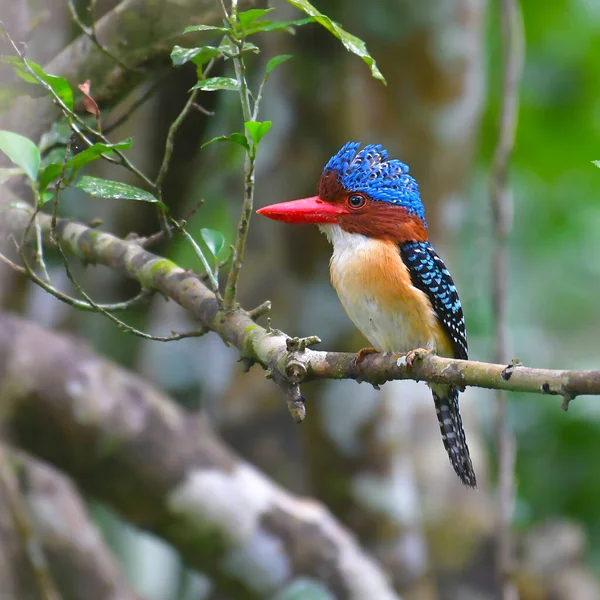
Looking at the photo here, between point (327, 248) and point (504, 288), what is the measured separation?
3.22 ft

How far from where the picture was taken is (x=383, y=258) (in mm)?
2701

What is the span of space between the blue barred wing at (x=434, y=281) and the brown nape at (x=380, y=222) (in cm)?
4

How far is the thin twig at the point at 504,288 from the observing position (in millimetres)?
3574

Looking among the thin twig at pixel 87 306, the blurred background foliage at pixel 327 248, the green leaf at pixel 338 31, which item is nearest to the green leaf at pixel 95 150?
the thin twig at pixel 87 306

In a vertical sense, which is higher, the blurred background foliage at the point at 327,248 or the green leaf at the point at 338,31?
the blurred background foliage at the point at 327,248

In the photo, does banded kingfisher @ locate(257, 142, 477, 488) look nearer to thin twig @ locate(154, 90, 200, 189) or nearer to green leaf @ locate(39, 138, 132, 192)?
thin twig @ locate(154, 90, 200, 189)

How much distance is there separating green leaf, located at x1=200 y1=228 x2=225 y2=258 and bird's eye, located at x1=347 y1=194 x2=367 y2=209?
622 millimetres

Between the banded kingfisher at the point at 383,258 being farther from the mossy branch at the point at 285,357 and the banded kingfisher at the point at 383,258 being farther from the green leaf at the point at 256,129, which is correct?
the green leaf at the point at 256,129

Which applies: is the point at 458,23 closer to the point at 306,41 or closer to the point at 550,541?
the point at 306,41

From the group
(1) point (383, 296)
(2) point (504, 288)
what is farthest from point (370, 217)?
(2) point (504, 288)

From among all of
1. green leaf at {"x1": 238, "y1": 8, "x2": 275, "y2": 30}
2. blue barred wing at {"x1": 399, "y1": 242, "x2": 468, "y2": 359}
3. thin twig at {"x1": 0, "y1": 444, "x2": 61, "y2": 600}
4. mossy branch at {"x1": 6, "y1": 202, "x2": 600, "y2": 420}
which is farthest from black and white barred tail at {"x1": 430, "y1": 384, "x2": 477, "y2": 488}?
thin twig at {"x1": 0, "y1": 444, "x2": 61, "y2": 600}

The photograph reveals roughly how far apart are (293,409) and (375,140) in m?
3.00

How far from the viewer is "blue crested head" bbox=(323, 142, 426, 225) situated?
273 centimetres

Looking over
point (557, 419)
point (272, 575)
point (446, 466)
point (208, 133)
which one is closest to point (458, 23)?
A: point (208, 133)
